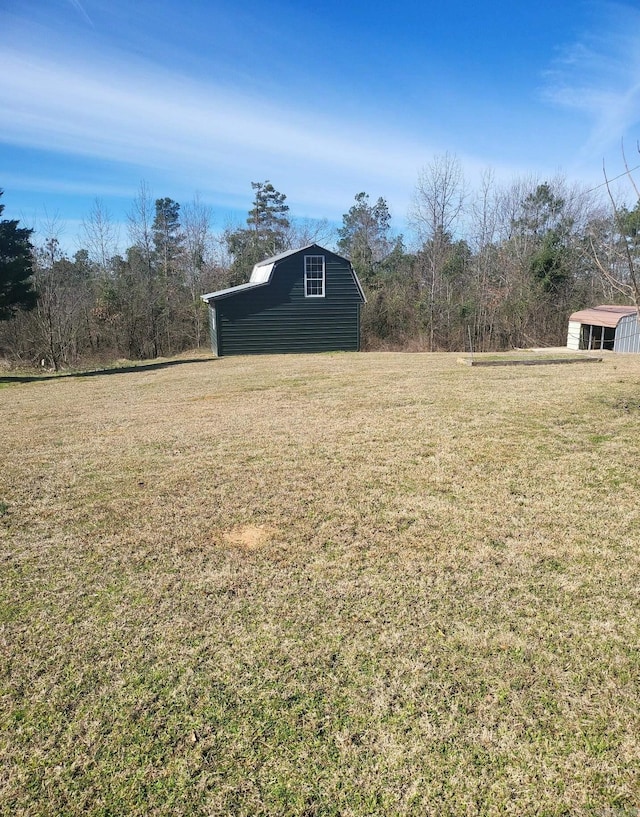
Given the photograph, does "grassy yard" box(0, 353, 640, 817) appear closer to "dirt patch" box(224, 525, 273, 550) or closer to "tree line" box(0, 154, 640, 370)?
"dirt patch" box(224, 525, 273, 550)

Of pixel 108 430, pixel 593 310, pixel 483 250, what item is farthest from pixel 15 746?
pixel 483 250

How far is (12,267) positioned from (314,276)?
9433 millimetres

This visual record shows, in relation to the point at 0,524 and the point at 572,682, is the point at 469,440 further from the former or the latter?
the point at 0,524

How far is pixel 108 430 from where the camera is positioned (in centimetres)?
621

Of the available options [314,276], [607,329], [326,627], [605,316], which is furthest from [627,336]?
[326,627]

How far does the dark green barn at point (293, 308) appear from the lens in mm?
18062

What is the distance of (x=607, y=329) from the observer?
17469 mm

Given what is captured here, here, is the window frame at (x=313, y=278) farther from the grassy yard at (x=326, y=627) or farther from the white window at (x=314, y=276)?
the grassy yard at (x=326, y=627)

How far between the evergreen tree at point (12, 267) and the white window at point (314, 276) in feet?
28.4

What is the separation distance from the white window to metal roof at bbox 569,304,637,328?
30.0 feet

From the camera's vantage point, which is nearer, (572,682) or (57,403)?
(572,682)

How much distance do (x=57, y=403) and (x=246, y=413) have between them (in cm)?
398

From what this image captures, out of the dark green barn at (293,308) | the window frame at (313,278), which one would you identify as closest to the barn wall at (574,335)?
the dark green barn at (293,308)

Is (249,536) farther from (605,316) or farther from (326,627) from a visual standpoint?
(605,316)
